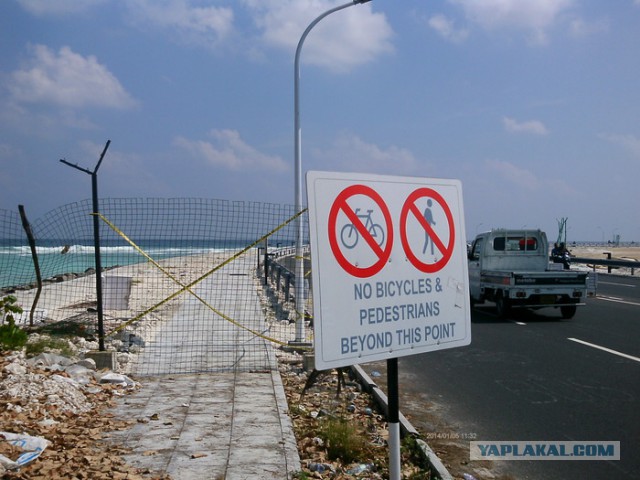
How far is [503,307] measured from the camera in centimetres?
1534

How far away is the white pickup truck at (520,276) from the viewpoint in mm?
14781

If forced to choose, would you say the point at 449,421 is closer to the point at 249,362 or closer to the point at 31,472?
the point at 249,362

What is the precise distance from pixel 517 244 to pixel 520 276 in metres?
2.92

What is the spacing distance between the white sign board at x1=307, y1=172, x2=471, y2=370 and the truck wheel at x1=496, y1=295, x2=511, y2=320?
12.3 meters

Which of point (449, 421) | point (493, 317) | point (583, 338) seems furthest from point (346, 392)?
point (493, 317)

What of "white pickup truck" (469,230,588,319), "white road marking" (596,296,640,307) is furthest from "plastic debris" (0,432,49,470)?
"white road marking" (596,296,640,307)

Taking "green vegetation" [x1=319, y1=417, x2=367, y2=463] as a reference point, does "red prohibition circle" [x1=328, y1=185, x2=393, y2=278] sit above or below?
above

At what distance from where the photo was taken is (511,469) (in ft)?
17.7

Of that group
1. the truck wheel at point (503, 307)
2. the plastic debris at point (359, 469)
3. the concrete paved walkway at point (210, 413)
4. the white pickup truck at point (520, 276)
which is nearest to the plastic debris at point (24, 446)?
the concrete paved walkway at point (210, 413)

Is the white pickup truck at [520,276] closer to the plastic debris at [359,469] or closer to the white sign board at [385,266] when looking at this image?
the plastic debris at [359,469]

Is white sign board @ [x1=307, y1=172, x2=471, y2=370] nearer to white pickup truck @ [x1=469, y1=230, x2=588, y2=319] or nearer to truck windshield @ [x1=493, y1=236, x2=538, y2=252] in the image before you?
white pickup truck @ [x1=469, y1=230, x2=588, y2=319]

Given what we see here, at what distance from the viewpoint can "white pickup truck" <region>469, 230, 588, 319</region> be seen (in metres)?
14.8

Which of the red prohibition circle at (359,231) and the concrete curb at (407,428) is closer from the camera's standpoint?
the red prohibition circle at (359,231)

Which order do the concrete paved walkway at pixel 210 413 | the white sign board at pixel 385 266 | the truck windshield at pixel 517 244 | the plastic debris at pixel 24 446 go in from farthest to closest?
the truck windshield at pixel 517 244
the concrete paved walkway at pixel 210 413
the plastic debris at pixel 24 446
the white sign board at pixel 385 266
